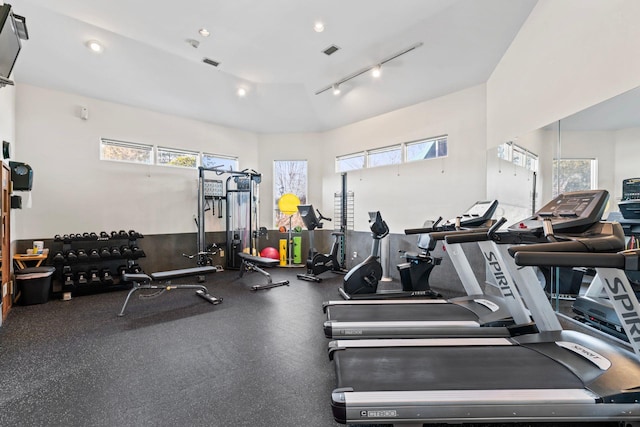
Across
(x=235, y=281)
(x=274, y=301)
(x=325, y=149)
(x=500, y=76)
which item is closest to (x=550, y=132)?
(x=500, y=76)

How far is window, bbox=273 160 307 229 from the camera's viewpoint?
24.5ft

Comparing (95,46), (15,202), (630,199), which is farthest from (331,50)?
(15,202)

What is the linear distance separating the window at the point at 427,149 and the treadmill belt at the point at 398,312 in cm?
317

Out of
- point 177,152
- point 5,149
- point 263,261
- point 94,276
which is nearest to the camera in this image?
point 5,149

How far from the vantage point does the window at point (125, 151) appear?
213 inches

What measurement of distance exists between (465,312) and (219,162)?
622 cm

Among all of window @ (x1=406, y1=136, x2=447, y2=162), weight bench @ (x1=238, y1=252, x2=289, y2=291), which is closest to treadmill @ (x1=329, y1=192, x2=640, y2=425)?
weight bench @ (x1=238, y1=252, x2=289, y2=291)

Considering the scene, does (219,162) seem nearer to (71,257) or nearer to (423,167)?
(71,257)

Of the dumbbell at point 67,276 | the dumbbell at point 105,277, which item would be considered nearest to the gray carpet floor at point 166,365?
the dumbbell at point 67,276

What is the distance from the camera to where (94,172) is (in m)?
5.24

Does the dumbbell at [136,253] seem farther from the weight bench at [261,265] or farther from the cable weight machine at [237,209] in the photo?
the weight bench at [261,265]

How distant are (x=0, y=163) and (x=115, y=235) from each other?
79.4 inches

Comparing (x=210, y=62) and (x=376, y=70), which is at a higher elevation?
(x=210, y=62)

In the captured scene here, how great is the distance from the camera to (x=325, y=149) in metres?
7.36
